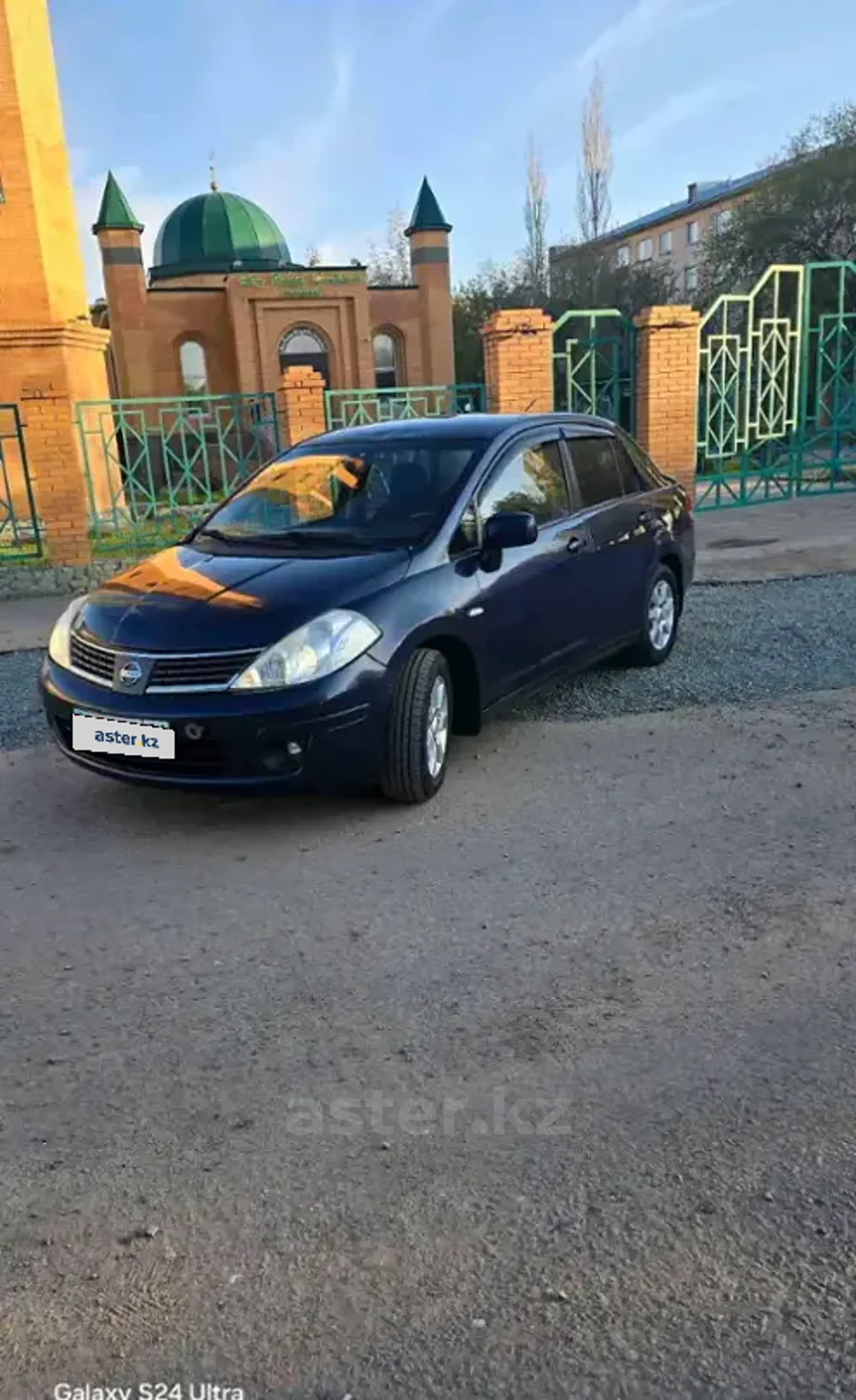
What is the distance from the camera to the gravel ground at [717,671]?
575 cm

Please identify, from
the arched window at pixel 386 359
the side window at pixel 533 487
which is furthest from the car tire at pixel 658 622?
the arched window at pixel 386 359

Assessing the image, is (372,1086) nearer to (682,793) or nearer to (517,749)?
(682,793)

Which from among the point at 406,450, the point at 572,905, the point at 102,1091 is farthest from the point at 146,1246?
the point at 406,450

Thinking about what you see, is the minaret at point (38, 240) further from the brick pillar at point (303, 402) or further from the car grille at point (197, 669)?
the car grille at point (197, 669)

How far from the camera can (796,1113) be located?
2406 mm

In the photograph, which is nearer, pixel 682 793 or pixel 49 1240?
pixel 49 1240

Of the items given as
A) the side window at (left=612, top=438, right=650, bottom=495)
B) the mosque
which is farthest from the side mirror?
the mosque

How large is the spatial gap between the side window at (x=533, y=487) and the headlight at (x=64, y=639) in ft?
6.30

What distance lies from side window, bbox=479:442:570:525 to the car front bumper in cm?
129

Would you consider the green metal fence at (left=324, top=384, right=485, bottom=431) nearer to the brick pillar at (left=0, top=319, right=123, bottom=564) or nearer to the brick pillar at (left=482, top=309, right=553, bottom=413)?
the brick pillar at (left=482, top=309, right=553, bottom=413)

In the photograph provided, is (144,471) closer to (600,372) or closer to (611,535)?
(600,372)

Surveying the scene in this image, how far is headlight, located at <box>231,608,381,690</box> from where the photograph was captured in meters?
3.86

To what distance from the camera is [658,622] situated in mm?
6359

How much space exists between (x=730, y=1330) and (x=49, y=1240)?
138 cm
